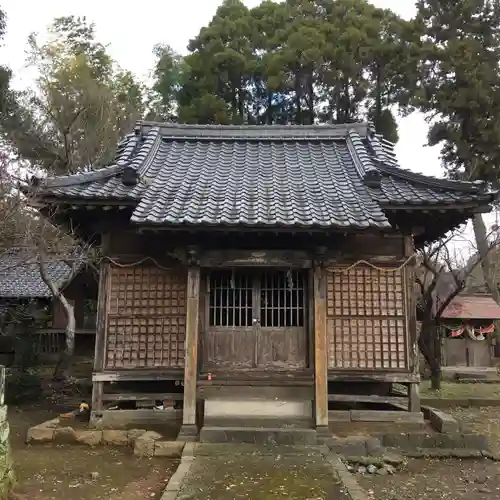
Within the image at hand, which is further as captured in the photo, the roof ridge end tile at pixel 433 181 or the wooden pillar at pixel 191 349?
the roof ridge end tile at pixel 433 181

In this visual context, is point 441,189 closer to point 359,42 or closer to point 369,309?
point 369,309

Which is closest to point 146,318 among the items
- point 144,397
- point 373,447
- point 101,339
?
point 101,339

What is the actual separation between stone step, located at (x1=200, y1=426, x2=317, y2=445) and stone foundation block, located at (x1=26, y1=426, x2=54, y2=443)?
8.83 ft

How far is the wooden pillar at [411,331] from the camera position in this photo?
9711 mm

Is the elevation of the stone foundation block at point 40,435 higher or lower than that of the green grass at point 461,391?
higher

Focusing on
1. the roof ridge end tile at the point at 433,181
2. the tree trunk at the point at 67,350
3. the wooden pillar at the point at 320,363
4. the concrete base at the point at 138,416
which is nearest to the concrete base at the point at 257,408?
the wooden pillar at the point at 320,363

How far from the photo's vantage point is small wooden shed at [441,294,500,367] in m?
21.7

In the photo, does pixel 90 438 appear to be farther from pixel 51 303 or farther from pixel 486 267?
pixel 486 267

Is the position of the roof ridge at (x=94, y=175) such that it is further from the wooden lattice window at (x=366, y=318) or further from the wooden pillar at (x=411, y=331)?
the wooden pillar at (x=411, y=331)

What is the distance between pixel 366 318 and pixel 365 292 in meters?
0.49

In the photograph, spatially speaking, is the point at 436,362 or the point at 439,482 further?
the point at 436,362

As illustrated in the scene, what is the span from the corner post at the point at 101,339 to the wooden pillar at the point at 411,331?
226 inches

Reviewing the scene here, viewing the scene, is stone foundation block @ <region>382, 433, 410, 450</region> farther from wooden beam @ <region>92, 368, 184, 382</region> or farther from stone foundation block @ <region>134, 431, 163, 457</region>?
stone foundation block @ <region>134, 431, 163, 457</region>

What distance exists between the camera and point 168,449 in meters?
8.31
